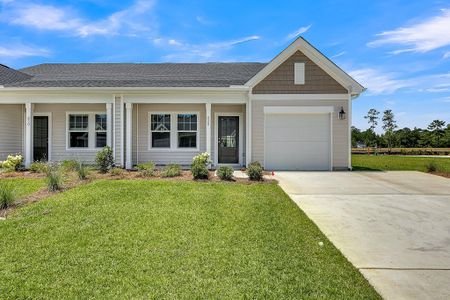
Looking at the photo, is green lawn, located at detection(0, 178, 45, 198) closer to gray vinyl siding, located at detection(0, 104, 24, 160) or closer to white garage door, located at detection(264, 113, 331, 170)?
gray vinyl siding, located at detection(0, 104, 24, 160)

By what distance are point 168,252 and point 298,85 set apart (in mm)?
10991

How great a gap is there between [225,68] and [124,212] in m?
12.8

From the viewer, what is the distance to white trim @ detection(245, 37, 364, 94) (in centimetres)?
1325

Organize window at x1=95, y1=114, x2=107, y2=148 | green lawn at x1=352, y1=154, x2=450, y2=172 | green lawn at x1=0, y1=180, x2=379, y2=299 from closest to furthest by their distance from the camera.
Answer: green lawn at x1=0, y1=180, x2=379, y2=299 < window at x1=95, y1=114, x2=107, y2=148 < green lawn at x1=352, y1=154, x2=450, y2=172

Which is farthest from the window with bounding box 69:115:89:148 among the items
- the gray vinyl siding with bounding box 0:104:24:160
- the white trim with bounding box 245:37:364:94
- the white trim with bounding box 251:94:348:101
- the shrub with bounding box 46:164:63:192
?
the white trim with bounding box 251:94:348:101

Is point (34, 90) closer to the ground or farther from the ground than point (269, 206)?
farther from the ground

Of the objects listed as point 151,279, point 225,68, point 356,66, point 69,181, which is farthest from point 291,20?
point 151,279

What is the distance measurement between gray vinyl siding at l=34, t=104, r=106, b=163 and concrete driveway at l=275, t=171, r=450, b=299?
9675mm

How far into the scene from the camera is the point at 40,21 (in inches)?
560

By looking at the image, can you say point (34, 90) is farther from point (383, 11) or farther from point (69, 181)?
point (383, 11)

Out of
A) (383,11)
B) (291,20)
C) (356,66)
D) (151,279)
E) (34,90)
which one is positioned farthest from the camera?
(356,66)

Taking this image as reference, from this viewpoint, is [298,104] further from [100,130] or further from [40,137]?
[40,137]

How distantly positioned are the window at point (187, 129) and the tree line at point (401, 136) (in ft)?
119

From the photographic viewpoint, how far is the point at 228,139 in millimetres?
14836
